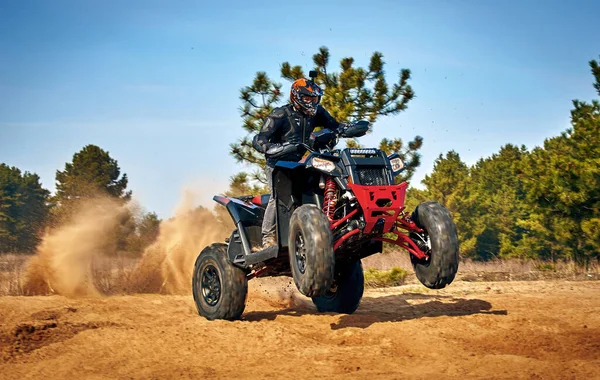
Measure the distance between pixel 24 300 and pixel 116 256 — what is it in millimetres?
6167

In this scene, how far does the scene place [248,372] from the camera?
616 centimetres

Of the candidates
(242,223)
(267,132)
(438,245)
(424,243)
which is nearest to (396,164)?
(424,243)

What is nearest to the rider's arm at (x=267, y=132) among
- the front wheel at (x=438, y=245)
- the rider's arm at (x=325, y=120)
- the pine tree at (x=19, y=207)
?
the rider's arm at (x=325, y=120)

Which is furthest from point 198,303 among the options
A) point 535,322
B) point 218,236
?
point 218,236

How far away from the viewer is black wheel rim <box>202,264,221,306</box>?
9.24 metres

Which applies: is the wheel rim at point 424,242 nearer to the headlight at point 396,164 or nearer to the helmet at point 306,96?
→ the headlight at point 396,164

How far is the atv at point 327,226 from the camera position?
284 inches

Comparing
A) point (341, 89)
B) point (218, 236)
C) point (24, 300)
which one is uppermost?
point (341, 89)

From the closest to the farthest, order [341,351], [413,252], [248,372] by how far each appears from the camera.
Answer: [248,372], [341,351], [413,252]

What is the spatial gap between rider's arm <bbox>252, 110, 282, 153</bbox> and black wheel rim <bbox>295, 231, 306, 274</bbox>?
1.43 meters

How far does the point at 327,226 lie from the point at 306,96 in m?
2.13

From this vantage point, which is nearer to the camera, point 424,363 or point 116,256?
point 424,363

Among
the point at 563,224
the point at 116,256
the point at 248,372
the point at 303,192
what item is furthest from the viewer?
the point at 563,224

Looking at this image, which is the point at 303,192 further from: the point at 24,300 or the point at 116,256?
the point at 116,256
